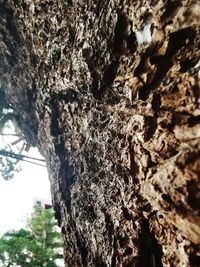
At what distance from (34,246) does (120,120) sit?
8267 mm

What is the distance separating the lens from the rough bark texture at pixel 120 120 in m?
2.61

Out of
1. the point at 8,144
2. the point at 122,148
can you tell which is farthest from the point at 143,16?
the point at 8,144

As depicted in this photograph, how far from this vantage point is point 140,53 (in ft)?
10.6

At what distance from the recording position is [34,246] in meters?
10.5

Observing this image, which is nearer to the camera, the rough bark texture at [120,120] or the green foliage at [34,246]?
the rough bark texture at [120,120]

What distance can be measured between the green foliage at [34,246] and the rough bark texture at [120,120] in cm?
500

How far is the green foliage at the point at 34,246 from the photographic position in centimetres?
1041

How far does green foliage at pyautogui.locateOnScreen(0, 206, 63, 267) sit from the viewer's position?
10.4 meters

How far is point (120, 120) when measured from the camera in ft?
12.4

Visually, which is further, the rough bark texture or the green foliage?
the green foliage

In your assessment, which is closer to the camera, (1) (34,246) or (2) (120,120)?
(2) (120,120)

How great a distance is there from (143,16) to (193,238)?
7.06ft

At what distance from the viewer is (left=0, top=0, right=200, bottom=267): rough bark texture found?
2607 millimetres

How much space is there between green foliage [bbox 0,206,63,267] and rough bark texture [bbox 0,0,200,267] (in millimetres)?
4997
